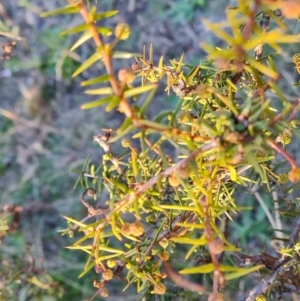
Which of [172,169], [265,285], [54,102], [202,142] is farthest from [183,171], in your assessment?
[54,102]

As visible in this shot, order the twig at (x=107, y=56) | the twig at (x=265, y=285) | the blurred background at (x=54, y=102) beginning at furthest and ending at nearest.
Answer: the blurred background at (x=54, y=102) → the twig at (x=265, y=285) → the twig at (x=107, y=56)

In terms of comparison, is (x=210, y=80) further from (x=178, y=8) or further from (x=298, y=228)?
(x=178, y=8)

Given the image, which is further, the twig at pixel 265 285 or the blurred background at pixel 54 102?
the blurred background at pixel 54 102

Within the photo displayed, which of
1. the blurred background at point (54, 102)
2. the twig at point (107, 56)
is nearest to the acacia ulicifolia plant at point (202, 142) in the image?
the twig at point (107, 56)

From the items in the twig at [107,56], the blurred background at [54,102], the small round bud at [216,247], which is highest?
the twig at [107,56]

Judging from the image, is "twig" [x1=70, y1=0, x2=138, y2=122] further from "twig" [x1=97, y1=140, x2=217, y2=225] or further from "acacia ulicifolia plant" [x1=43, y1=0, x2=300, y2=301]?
"twig" [x1=97, y1=140, x2=217, y2=225]

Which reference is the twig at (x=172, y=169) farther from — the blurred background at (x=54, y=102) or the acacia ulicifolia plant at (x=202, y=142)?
the blurred background at (x=54, y=102)

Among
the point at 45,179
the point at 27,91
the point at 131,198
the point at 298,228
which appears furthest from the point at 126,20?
the point at 131,198

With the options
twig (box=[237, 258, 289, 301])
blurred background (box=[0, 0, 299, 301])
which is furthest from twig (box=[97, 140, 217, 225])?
blurred background (box=[0, 0, 299, 301])
